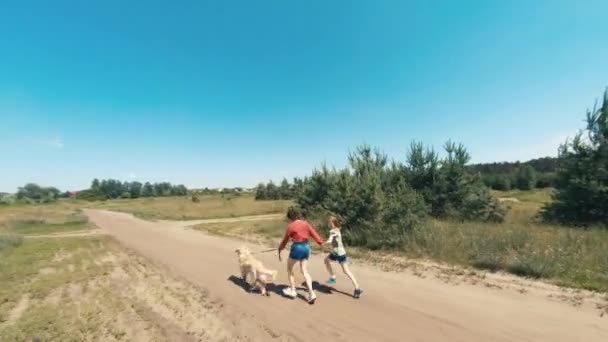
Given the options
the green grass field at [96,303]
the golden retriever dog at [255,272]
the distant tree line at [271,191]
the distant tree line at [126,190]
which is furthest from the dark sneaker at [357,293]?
the distant tree line at [126,190]

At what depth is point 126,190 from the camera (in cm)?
14938

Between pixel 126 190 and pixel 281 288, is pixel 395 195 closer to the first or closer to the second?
pixel 281 288

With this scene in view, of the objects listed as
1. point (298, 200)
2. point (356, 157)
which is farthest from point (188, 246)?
point (356, 157)

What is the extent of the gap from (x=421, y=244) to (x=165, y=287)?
7.83m

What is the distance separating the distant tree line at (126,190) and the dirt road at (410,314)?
483ft

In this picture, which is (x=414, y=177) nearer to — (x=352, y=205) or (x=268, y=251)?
(x=352, y=205)

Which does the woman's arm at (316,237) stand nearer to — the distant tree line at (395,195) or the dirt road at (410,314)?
the dirt road at (410,314)

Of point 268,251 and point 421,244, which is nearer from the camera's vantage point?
point 421,244

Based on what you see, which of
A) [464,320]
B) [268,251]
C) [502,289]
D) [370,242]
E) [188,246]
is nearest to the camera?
[464,320]

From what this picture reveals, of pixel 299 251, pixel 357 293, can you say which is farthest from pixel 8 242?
pixel 357 293

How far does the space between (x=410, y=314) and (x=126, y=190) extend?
170810mm

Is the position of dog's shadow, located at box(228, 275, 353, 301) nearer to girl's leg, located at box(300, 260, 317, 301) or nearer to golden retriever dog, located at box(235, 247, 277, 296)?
golden retriever dog, located at box(235, 247, 277, 296)

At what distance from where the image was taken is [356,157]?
734 inches

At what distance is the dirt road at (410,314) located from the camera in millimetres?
4383
